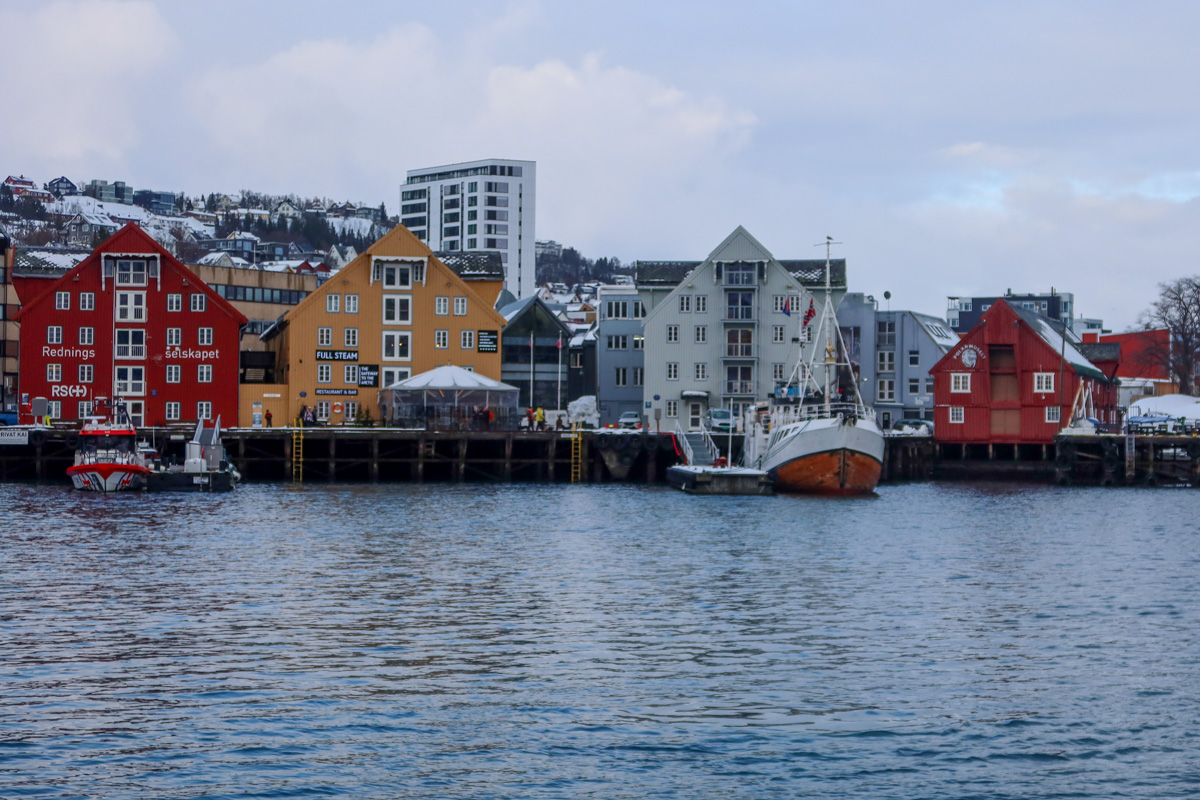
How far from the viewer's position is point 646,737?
21719 millimetres

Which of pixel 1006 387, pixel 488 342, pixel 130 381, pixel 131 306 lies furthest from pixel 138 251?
pixel 1006 387

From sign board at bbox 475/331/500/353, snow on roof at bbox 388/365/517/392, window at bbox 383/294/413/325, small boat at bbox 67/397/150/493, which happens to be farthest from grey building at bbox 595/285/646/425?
small boat at bbox 67/397/150/493

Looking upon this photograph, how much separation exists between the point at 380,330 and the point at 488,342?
22.8ft

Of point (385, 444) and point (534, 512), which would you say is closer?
point (534, 512)

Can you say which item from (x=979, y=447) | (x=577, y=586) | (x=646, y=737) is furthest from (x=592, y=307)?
(x=646, y=737)

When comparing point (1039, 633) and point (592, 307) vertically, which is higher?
point (592, 307)

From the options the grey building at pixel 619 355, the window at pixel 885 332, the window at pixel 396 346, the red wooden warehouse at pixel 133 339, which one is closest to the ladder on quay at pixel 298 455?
the red wooden warehouse at pixel 133 339

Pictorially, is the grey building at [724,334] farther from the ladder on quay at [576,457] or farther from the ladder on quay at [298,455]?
the ladder on quay at [298,455]

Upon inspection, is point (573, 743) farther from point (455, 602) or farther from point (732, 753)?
point (455, 602)

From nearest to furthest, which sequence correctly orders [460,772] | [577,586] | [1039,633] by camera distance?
[460,772], [1039,633], [577,586]

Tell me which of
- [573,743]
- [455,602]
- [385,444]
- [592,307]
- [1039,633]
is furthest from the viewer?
[592,307]

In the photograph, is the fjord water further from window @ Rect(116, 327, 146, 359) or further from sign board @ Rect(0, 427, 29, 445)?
window @ Rect(116, 327, 146, 359)

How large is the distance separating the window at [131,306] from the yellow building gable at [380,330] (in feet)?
29.8

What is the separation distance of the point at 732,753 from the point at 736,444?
7095 cm
